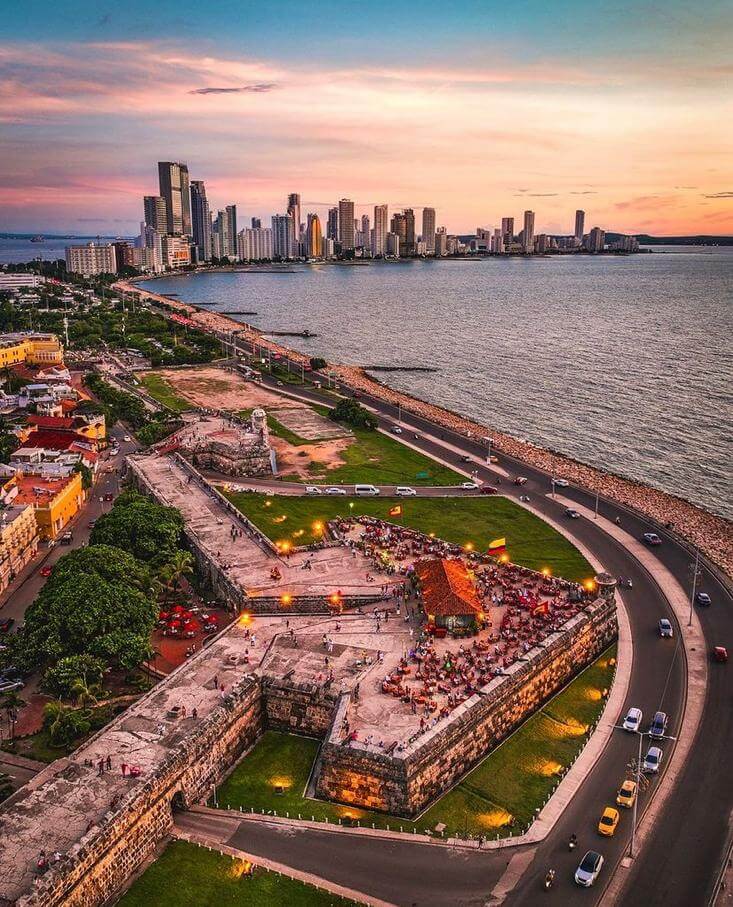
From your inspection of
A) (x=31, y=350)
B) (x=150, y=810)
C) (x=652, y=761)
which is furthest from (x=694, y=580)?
(x=31, y=350)

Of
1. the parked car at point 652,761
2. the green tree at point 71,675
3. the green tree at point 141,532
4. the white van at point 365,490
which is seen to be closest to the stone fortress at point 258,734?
the green tree at point 71,675

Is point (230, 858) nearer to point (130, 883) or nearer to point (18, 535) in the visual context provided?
point (130, 883)

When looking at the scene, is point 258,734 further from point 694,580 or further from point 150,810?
point 694,580

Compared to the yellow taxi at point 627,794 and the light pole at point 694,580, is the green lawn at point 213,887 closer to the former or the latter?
the yellow taxi at point 627,794

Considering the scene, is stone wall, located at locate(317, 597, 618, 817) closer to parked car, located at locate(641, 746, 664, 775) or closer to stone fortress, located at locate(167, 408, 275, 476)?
parked car, located at locate(641, 746, 664, 775)

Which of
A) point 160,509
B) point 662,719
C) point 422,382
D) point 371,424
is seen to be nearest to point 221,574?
point 160,509

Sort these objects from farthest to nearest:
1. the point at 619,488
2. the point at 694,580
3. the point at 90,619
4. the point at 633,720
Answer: the point at 619,488 < the point at 694,580 < the point at 90,619 < the point at 633,720

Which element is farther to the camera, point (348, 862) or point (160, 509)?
point (160, 509)
